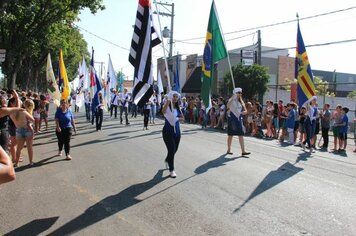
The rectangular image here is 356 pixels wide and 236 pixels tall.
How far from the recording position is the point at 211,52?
40.2 ft

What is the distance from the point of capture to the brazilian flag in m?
11.9

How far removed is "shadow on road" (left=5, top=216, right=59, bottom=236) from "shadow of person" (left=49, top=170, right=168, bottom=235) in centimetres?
22

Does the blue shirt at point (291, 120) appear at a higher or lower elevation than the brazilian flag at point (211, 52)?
lower

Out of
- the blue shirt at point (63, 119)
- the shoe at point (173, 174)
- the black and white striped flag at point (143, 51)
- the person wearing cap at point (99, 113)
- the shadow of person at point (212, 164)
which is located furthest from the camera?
the person wearing cap at point (99, 113)

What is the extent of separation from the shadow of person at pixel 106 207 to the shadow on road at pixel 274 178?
1.80 meters

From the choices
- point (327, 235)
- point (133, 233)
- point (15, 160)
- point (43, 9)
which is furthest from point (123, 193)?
point (43, 9)

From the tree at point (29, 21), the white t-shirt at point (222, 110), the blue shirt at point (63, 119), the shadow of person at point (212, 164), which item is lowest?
the shadow of person at point (212, 164)

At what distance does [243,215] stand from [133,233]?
171 centimetres

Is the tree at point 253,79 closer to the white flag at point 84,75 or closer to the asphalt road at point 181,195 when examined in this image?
the white flag at point 84,75

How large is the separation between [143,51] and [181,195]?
136 inches

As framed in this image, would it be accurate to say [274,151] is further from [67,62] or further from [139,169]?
[67,62]

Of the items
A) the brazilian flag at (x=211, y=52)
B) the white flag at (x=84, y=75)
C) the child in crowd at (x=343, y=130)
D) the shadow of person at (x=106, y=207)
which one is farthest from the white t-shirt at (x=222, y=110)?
the shadow of person at (x=106, y=207)

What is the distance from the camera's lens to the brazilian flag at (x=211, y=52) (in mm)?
11891

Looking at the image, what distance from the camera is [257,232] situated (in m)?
5.21
